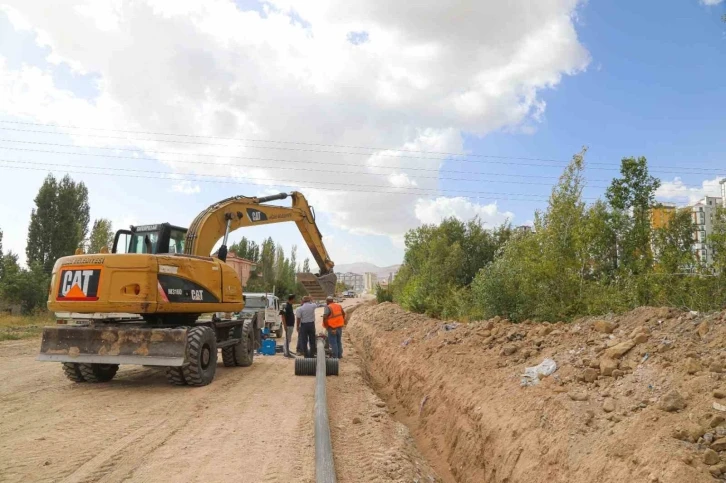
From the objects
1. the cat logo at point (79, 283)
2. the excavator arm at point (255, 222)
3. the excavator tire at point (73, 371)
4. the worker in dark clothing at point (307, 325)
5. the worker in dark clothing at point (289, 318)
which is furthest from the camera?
the worker in dark clothing at point (289, 318)

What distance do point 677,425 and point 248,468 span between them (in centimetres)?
418

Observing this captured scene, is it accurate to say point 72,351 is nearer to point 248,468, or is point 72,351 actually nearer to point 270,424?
point 270,424

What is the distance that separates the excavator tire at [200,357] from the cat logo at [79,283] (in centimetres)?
177

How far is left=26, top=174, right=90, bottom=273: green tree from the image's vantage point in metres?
38.0

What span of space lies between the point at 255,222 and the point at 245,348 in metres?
3.17

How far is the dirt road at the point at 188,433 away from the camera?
16.4 feet

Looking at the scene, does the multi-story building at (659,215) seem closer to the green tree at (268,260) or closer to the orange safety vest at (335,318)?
the orange safety vest at (335,318)

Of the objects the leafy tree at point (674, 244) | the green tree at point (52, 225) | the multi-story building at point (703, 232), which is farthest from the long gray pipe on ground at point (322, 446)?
the green tree at point (52, 225)

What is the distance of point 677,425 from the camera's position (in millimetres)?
4812

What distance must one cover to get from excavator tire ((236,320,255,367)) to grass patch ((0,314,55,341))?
11281 millimetres

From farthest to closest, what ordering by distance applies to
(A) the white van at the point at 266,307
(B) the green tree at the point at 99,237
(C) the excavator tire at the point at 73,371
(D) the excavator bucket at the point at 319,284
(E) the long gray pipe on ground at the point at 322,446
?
(B) the green tree at the point at 99,237 < (A) the white van at the point at 266,307 < (D) the excavator bucket at the point at 319,284 < (C) the excavator tire at the point at 73,371 < (E) the long gray pipe on ground at the point at 322,446

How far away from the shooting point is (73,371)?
9547 mm

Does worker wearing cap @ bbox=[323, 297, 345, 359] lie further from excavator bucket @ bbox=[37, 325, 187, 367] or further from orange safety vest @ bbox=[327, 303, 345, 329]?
excavator bucket @ bbox=[37, 325, 187, 367]

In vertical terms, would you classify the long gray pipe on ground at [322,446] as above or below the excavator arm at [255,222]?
below
